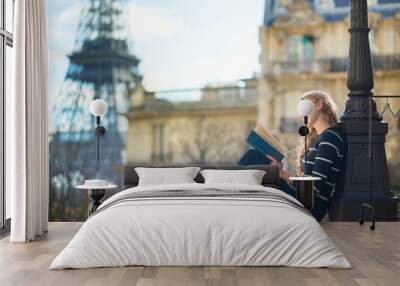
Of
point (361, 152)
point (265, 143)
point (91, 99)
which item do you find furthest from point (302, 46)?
point (91, 99)

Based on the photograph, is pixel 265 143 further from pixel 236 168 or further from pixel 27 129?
pixel 27 129

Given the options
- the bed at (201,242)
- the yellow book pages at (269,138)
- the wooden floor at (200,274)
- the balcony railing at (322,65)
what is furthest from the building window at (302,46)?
the bed at (201,242)

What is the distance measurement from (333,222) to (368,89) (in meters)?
1.60

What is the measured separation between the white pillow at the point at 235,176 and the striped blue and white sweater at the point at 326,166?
2.58 feet

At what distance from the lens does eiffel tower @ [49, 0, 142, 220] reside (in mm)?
8891

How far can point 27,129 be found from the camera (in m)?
5.86

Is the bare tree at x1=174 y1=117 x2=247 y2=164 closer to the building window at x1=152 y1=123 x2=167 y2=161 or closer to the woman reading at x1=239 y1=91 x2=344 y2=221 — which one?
the building window at x1=152 y1=123 x2=167 y2=161

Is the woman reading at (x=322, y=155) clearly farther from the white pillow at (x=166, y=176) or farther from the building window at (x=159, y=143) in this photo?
the building window at (x=159, y=143)

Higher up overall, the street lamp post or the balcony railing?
the balcony railing

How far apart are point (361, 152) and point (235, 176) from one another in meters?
1.66

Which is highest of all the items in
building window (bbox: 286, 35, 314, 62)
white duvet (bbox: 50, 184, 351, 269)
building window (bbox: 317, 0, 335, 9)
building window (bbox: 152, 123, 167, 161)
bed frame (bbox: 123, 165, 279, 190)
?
building window (bbox: 317, 0, 335, 9)

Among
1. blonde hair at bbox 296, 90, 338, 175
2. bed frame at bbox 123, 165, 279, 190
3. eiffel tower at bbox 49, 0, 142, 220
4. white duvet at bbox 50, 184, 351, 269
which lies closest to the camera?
white duvet at bbox 50, 184, 351, 269

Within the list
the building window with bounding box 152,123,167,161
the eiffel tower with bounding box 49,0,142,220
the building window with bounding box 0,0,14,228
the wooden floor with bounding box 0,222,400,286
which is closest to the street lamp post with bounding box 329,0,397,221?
the wooden floor with bounding box 0,222,400,286

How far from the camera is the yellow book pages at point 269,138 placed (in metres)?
8.04
